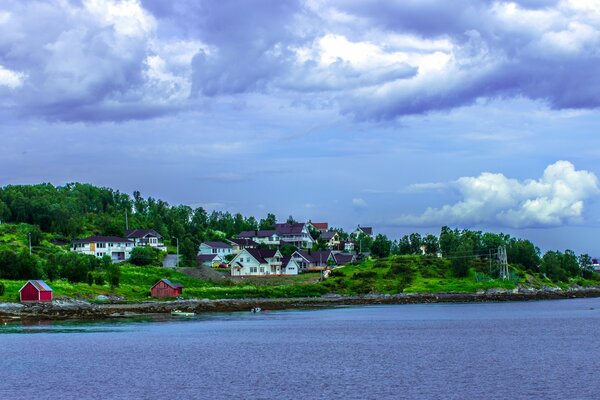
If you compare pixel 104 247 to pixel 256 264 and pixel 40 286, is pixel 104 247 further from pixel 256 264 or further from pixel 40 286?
pixel 40 286

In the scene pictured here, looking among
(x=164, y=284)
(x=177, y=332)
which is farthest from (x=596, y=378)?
(x=164, y=284)

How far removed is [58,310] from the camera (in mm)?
101500

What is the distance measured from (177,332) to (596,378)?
4832 centimetres

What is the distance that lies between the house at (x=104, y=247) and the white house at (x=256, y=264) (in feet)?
79.1

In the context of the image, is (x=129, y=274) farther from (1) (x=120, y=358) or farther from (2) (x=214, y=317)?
(1) (x=120, y=358)

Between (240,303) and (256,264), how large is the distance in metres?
38.0

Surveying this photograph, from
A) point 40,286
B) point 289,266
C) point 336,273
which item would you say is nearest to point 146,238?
point 289,266

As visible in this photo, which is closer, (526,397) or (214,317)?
(526,397)

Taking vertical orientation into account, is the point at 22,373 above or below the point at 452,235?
below

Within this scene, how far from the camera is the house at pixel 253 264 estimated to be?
160 meters

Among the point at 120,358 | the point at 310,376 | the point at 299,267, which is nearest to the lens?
the point at 310,376

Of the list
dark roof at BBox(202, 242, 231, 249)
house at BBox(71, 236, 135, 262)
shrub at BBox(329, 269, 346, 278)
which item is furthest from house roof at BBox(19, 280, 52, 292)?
dark roof at BBox(202, 242, 231, 249)

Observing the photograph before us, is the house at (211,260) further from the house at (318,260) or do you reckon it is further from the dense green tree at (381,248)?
the dense green tree at (381,248)

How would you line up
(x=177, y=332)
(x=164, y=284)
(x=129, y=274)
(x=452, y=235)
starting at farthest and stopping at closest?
(x=452, y=235), (x=129, y=274), (x=164, y=284), (x=177, y=332)
